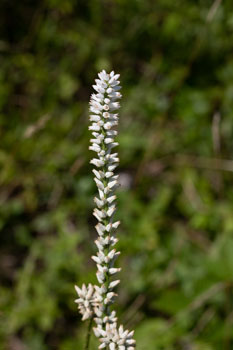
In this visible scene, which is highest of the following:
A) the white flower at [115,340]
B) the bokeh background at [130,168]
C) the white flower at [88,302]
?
the bokeh background at [130,168]

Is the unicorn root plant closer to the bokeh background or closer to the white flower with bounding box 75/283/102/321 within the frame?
the white flower with bounding box 75/283/102/321

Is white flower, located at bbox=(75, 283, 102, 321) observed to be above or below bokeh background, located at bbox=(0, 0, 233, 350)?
below

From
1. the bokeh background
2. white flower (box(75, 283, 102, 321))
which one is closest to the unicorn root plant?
white flower (box(75, 283, 102, 321))

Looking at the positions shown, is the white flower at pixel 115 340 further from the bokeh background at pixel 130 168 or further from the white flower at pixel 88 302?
the bokeh background at pixel 130 168

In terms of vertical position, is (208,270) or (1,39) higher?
(1,39)

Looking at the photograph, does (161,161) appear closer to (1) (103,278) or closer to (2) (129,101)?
(2) (129,101)

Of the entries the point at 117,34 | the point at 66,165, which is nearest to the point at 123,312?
the point at 66,165

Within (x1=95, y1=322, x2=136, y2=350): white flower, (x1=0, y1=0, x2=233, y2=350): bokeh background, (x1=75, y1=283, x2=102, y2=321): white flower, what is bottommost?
(x1=95, y1=322, x2=136, y2=350): white flower

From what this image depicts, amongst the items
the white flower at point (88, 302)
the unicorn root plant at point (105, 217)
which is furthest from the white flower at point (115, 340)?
the white flower at point (88, 302)
